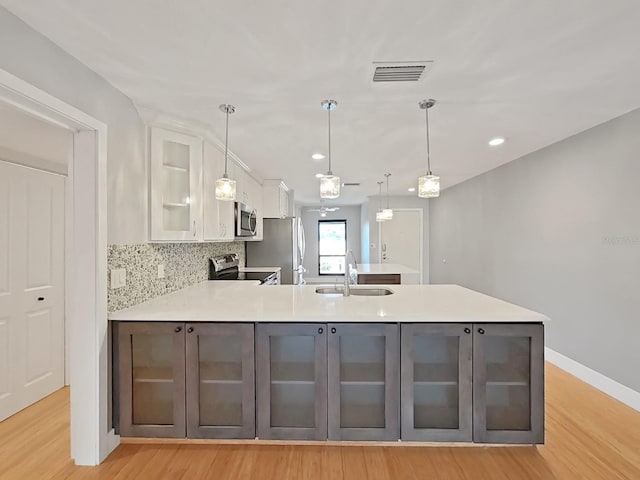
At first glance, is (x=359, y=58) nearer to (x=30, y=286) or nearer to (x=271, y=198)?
(x=30, y=286)

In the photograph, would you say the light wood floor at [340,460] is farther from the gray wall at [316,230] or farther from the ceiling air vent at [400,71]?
the gray wall at [316,230]

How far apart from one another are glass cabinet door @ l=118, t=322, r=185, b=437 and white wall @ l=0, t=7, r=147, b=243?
0.64 m

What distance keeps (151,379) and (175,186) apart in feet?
4.81

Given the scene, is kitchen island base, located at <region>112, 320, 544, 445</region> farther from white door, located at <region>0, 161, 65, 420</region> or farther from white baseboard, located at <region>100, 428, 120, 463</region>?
white door, located at <region>0, 161, 65, 420</region>

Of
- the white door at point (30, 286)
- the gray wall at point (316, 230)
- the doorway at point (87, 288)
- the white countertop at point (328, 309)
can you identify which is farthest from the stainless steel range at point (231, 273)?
the gray wall at point (316, 230)

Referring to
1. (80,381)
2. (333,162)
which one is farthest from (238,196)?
(80,381)

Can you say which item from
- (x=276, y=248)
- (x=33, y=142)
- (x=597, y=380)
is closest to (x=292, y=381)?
(x=33, y=142)

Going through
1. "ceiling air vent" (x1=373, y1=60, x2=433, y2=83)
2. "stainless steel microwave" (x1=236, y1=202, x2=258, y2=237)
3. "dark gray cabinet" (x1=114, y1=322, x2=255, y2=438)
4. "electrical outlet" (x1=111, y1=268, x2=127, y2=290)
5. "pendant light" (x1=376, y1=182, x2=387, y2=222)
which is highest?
"ceiling air vent" (x1=373, y1=60, x2=433, y2=83)

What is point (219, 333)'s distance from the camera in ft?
7.00

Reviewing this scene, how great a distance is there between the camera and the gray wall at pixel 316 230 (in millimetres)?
Answer: 10352

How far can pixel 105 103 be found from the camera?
2.14 metres

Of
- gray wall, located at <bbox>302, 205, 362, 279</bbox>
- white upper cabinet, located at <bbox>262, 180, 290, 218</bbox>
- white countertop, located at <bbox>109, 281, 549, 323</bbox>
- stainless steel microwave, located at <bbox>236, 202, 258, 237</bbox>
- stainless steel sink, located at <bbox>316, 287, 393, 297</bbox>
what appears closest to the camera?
white countertop, located at <bbox>109, 281, 549, 323</bbox>

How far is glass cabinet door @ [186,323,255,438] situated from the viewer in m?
2.12

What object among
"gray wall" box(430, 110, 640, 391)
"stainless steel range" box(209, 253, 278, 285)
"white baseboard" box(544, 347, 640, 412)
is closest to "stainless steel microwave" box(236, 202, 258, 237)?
"stainless steel range" box(209, 253, 278, 285)
